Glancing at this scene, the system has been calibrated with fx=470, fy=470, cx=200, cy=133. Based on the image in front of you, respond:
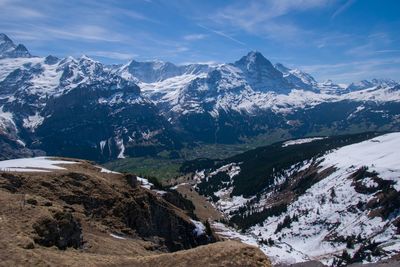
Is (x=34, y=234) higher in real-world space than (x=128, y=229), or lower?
higher

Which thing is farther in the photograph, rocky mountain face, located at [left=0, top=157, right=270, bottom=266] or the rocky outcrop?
the rocky outcrop

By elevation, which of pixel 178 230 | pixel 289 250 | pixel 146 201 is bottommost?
pixel 289 250

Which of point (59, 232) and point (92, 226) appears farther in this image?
point (92, 226)

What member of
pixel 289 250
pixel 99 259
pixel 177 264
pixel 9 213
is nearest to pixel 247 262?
pixel 177 264

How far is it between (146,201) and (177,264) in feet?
191

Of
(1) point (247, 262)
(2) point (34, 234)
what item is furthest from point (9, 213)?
(1) point (247, 262)

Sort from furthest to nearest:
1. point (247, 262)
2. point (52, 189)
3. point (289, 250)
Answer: point (289, 250) → point (52, 189) → point (247, 262)

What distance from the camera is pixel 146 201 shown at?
97.1 meters

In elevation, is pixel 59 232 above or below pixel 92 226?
above

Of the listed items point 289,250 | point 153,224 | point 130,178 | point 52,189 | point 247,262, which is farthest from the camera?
point 289,250

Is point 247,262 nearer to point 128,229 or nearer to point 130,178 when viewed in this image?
point 128,229

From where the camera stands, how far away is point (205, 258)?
3916 cm

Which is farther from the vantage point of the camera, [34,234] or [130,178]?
[130,178]

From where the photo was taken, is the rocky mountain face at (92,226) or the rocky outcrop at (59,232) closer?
the rocky mountain face at (92,226)
